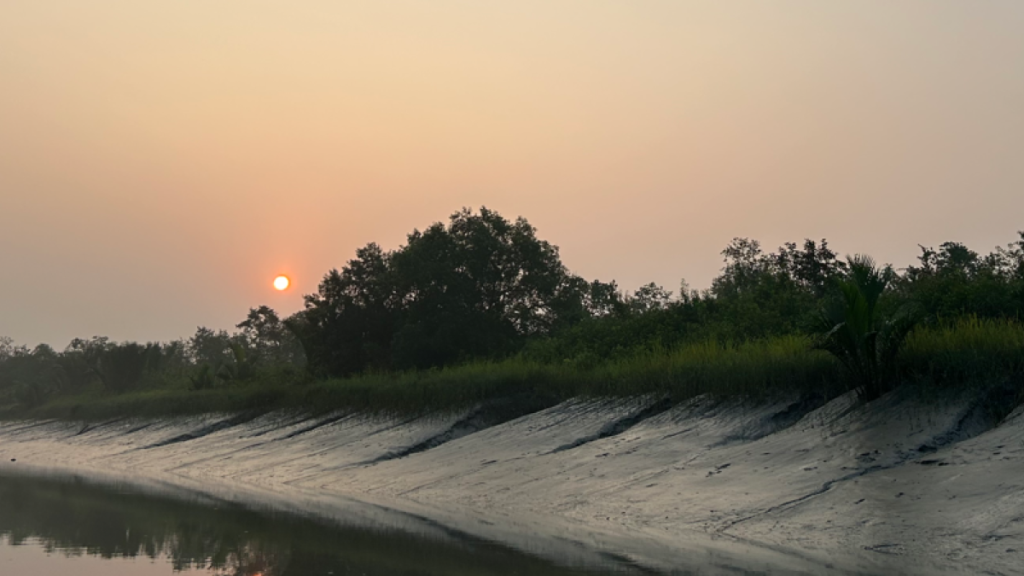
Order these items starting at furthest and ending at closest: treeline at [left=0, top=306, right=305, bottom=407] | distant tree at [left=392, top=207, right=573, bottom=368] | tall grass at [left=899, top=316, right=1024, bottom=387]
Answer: treeline at [left=0, top=306, right=305, bottom=407] < distant tree at [left=392, top=207, right=573, bottom=368] < tall grass at [left=899, top=316, right=1024, bottom=387]

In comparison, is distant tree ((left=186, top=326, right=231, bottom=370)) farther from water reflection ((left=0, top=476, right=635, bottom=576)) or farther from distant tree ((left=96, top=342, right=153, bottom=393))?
water reflection ((left=0, top=476, right=635, bottom=576))

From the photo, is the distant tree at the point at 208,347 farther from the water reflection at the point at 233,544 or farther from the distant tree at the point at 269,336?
the water reflection at the point at 233,544

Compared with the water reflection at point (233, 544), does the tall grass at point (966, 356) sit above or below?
above

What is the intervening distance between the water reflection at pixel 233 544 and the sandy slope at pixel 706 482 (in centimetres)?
71

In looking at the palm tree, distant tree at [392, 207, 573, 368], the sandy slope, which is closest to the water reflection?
the sandy slope

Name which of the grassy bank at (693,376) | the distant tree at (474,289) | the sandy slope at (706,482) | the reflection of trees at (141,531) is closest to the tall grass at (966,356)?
the grassy bank at (693,376)

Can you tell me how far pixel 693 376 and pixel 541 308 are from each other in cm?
2286

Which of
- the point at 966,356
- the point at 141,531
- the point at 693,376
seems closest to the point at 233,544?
the point at 141,531

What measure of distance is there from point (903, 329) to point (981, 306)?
4588 millimetres

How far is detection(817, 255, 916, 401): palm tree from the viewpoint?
38.9 ft

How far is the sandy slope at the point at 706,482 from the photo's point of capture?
7359 millimetres

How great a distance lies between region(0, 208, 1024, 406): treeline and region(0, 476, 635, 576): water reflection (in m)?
5.92

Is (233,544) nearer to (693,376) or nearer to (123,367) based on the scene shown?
(693,376)

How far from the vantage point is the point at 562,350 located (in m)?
27.4
